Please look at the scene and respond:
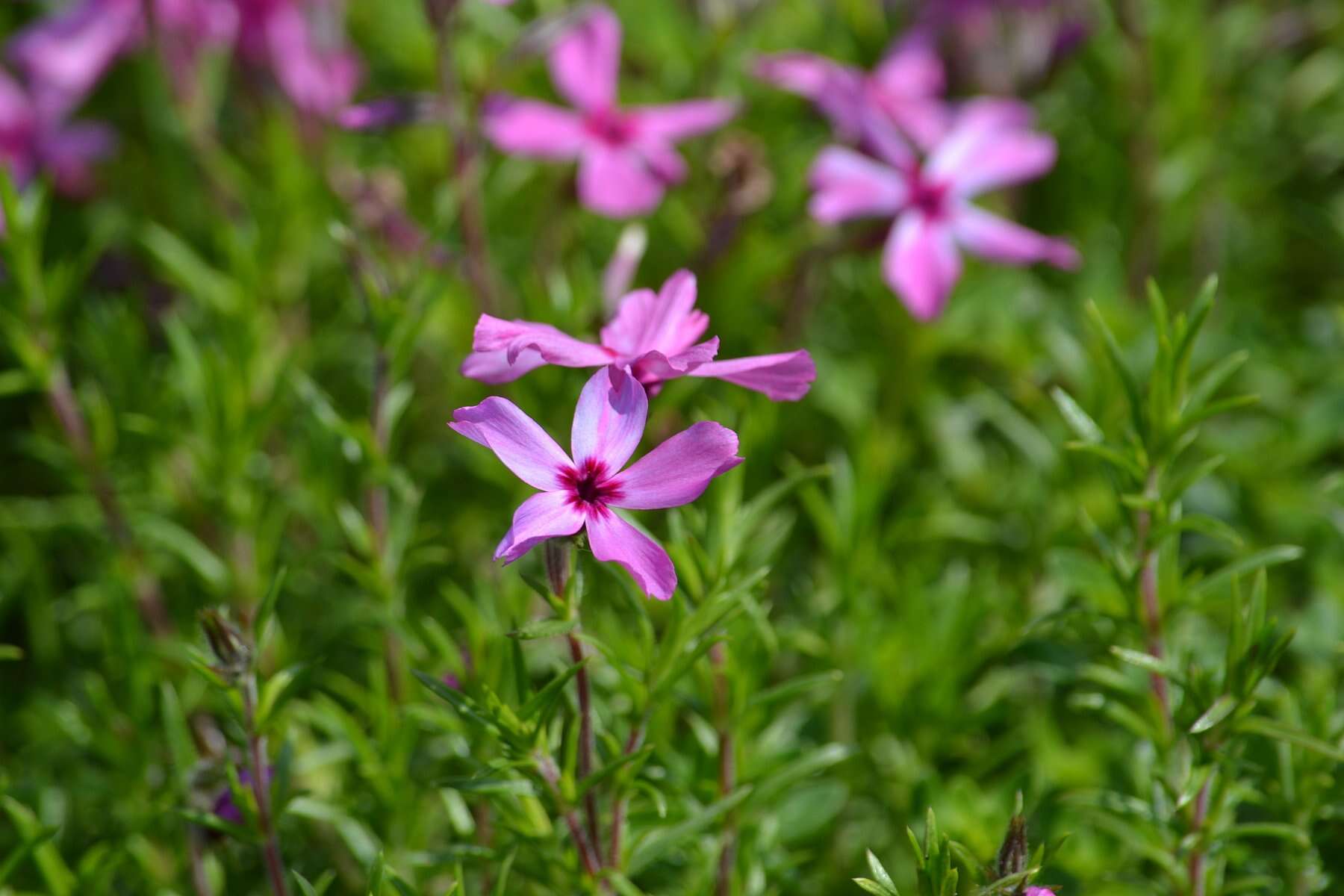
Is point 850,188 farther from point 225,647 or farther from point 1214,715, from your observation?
point 225,647

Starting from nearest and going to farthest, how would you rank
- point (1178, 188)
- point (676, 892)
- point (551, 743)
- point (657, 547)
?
point (657, 547)
point (551, 743)
point (676, 892)
point (1178, 188)

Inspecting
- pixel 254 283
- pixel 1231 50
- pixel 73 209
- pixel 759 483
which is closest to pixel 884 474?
pixel 759 483

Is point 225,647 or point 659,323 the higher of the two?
point 659,323

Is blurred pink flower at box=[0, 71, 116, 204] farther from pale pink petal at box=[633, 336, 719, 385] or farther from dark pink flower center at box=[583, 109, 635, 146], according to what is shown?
pale pink petal at box=[633, 336, 719, 385]

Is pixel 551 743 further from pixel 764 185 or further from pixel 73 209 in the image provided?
pixel 73 209

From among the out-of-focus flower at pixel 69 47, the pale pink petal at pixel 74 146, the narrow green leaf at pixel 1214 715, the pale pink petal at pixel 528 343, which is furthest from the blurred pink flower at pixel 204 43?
the narrow green leaf at pixel 1214 715

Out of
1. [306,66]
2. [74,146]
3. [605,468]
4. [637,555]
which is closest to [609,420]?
[605,468]
